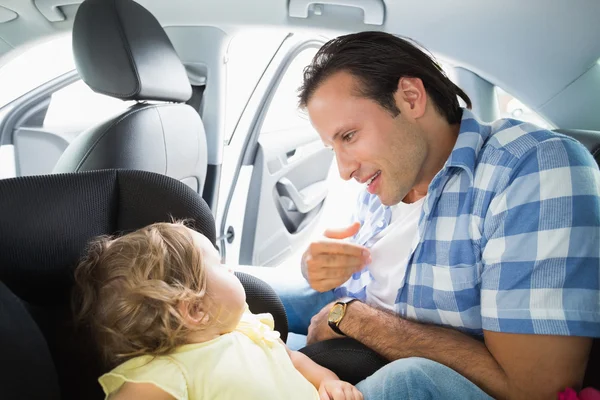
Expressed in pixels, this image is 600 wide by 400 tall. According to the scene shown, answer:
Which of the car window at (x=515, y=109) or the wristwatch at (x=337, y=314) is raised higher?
the car window at (x=515, y=109)

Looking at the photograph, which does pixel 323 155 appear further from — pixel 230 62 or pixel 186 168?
pixel 186 168

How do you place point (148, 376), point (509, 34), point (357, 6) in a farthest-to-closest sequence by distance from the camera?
1. point (357, 6)
2. point (509, 34)
3. point (148, 376)

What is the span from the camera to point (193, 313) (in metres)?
1.23

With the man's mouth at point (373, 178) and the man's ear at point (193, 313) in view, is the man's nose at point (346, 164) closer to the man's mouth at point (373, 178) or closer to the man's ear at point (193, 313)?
the man's mouth at point (373, 178)

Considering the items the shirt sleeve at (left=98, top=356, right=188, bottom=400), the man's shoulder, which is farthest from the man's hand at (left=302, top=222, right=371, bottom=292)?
the shirt sleeve at (left=98, top=356, right=188, bottom=400)

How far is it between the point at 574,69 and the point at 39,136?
2849 mm

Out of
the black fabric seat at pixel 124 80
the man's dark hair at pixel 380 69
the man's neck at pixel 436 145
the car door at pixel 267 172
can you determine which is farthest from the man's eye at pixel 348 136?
the car door at pixel 267 172

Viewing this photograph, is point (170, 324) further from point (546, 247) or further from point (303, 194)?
point (303, 194)

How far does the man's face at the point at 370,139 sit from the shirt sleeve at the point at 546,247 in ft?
0.96

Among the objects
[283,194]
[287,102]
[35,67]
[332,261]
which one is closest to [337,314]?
[332,261]

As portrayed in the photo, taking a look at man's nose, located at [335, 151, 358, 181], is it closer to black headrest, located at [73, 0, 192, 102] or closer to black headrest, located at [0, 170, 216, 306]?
black headrest, located at [0, 170, 216, 306]

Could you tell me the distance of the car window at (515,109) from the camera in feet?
7.05

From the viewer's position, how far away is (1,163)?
Result: 3.24m

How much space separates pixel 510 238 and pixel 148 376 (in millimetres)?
843
